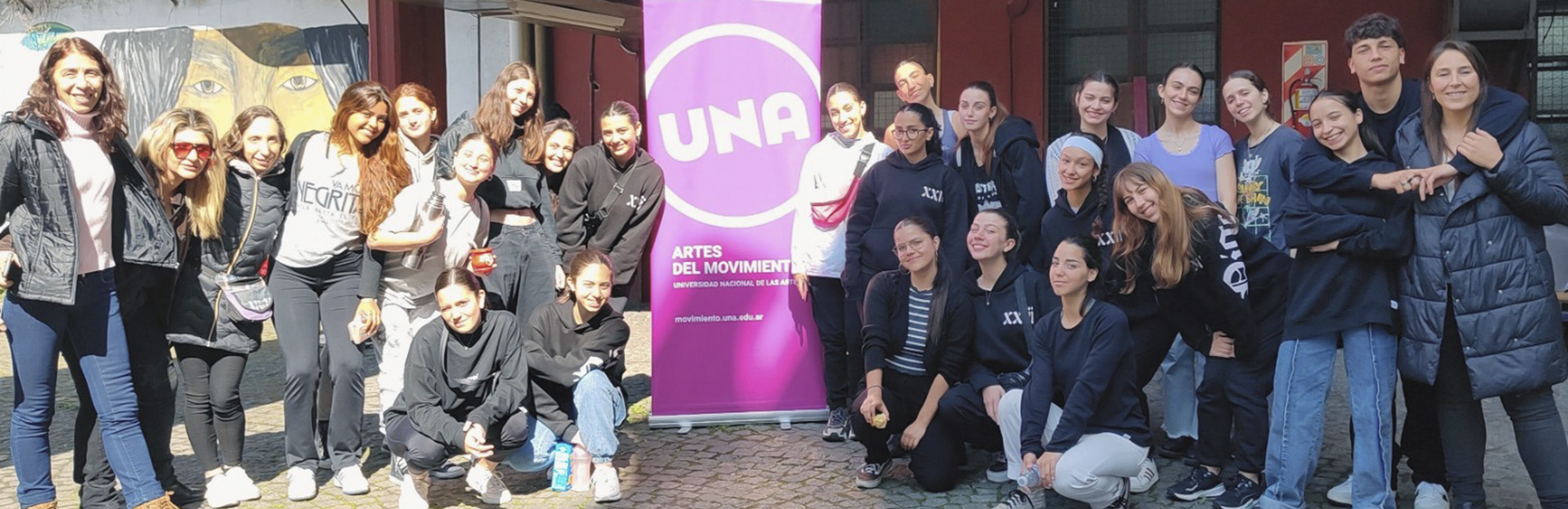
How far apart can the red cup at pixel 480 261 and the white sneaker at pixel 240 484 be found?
3.66 feet

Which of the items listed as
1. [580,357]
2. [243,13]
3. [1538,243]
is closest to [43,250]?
[580,357]

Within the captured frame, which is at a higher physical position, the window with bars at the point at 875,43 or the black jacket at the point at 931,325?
the window with bars at the point at 875,43

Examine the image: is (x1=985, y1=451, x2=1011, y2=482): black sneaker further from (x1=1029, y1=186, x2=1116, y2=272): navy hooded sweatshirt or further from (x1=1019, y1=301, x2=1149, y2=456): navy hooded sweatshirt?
(x1=1029, y1=186, x2=1116, y2=272): navy hooded sweatshirt

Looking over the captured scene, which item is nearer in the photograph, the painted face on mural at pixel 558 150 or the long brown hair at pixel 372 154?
the long brown hair at pixel 372 154

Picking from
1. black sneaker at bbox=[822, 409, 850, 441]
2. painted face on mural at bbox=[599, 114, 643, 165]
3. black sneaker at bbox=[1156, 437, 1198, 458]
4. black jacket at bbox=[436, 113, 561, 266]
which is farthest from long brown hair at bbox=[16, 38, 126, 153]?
black sneaker at bbox=[1156, 437, 1198, 458]

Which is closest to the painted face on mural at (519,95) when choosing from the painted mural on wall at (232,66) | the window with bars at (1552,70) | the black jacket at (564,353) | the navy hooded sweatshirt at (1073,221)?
the black jacket at (564,353)

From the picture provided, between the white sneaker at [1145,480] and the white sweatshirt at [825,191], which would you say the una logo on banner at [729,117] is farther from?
the white sneaker at [1145,480]

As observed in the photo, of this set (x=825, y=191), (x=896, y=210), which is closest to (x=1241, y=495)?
(x=896, y=210)

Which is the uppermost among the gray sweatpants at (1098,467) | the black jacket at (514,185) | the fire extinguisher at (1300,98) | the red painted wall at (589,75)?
the red painted wall at (589,75)

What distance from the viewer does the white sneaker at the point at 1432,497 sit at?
14.9ft

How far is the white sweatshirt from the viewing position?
5879mm

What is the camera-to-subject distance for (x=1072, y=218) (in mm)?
5270

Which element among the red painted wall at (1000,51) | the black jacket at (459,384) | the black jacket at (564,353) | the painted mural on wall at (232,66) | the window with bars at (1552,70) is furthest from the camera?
the painted mural on wall at (232,66)

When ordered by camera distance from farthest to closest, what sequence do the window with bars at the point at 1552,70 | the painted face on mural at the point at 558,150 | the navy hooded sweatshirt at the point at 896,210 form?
the window with bars at the point at 1552,70 < the painted face on mural at the point at 558,150 < the navy hooded sweatshirt at the point at 896,210
